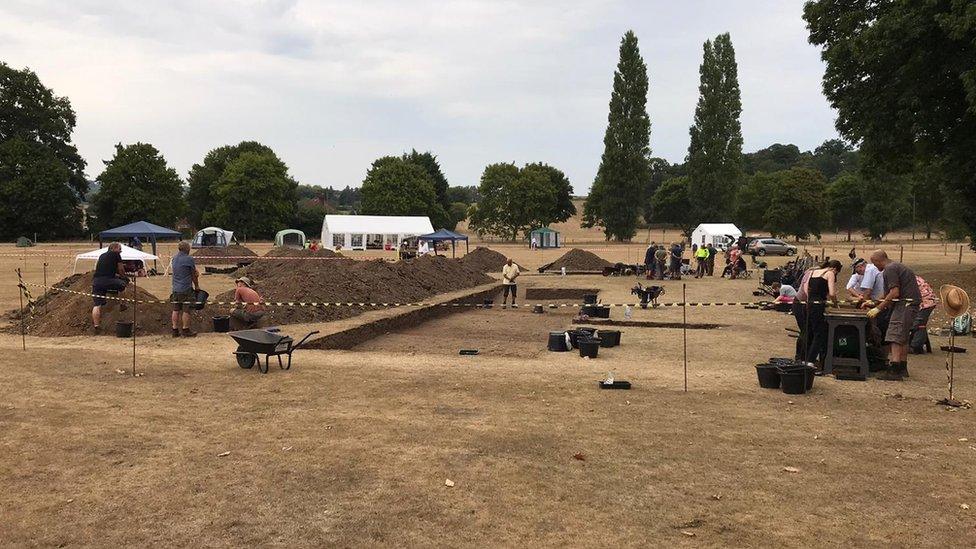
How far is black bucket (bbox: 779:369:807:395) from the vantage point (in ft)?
29.1

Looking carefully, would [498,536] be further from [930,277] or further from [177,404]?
[930,277]

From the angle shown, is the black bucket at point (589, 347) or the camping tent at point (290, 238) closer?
the black bucket at point (589, 347)

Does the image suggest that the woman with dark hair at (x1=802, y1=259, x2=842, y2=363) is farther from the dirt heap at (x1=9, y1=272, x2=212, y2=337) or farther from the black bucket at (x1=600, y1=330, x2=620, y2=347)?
the dirt heap at (x1=9, y1=272, x2=212, y2=337)

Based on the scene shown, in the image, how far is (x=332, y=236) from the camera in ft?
206

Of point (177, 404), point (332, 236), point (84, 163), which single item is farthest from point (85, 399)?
point (84, 163)

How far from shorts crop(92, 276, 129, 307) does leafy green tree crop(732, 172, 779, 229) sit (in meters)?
93.1

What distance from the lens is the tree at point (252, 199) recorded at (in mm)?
79375

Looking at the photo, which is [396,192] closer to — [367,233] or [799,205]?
[367,233]

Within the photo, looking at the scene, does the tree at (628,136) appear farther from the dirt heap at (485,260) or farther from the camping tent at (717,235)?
the dirt heap at (485,260)

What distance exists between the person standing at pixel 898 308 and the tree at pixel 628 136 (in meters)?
67.5

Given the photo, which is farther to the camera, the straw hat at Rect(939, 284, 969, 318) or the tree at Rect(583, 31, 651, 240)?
the tree at Rect(583, 31, 651, 240)

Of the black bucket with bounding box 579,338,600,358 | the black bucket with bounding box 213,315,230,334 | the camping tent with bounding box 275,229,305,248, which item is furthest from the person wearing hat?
the camping tent with bounding box 275,229,305,248

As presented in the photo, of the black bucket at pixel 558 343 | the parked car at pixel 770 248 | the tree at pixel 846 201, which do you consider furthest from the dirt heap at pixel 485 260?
the tree at pixel 846 201

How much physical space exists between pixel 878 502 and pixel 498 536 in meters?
2.91
